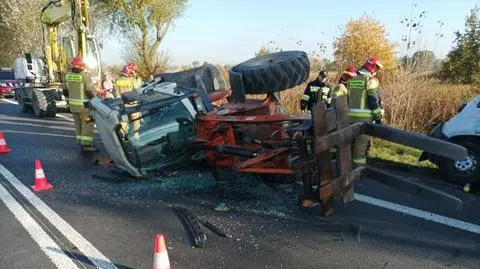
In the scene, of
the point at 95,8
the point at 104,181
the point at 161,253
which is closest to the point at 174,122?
the point at 104,181

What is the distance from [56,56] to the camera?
1461cm

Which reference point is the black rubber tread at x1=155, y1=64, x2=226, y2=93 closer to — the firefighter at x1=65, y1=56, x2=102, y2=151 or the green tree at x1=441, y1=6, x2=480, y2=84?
the firefighter at x1=65, y1=56, x2=102, y2=151

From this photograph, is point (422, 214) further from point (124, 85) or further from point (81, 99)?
point (124, 85)

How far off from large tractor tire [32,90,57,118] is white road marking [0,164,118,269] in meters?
7.74

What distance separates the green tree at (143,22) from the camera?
24.4 m

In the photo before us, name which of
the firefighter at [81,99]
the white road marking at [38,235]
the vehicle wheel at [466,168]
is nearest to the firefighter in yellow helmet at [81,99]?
the firefighter at [81,99]

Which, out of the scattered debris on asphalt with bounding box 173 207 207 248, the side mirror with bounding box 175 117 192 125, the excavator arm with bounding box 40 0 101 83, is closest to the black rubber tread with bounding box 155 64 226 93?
the side mirror with bounding box 175 117 192 125

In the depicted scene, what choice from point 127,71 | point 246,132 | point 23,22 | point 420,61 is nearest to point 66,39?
point 127,71

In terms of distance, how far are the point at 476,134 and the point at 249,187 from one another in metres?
3.03

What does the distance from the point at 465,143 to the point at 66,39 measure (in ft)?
38.8

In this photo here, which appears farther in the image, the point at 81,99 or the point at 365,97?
the point at 81,99

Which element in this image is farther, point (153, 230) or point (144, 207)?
point (144, 207)

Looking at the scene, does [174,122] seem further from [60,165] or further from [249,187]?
[60,165]

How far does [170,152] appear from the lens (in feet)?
18.5
